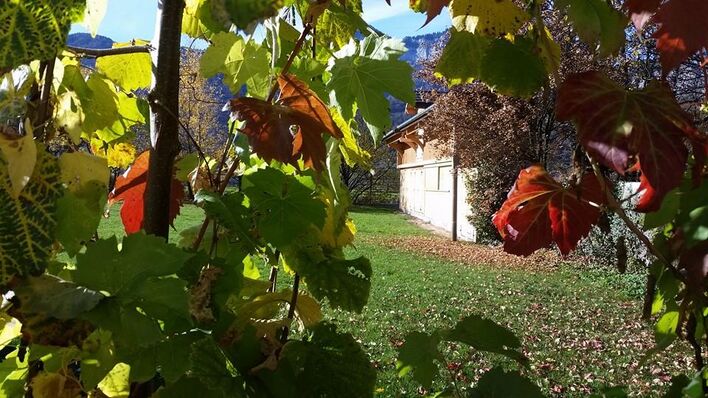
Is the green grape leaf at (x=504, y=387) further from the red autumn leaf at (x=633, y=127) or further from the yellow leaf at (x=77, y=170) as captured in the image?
the yellow leaf at (x=77, y=170)

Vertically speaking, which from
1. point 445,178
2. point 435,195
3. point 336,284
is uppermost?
point 336,284

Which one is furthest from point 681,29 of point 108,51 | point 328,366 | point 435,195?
point 435,195

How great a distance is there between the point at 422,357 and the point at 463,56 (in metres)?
0.48

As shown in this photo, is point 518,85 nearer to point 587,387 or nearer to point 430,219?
point 587,387

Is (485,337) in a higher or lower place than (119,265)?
lower

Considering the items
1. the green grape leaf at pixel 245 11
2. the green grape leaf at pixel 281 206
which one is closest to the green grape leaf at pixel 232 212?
the green grape leaf at pixel 281 206

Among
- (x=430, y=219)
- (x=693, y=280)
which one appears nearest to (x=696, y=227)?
(x=693, y=280)

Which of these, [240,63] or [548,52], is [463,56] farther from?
[240,63]

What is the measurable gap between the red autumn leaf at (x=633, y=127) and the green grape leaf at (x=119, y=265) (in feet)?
1.40

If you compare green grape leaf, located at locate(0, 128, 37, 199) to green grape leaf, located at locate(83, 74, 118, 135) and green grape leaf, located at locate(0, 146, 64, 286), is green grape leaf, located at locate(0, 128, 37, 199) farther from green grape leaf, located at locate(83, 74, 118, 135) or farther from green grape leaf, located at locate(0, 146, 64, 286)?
green grape leaf, located at locate(83, 74, 118, 135)

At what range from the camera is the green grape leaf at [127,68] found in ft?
3.79

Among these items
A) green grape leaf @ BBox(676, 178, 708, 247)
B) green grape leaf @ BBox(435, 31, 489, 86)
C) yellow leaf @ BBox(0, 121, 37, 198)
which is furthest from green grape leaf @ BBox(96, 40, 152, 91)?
green grape leaf @ BBox(676, 178, 708, 247)

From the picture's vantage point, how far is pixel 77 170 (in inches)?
22.2

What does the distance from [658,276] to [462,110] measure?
14587 mm
